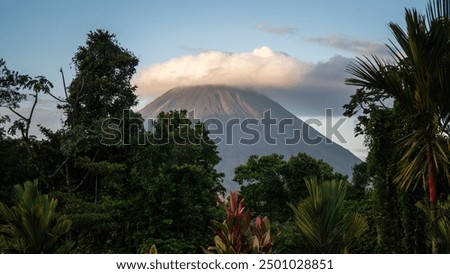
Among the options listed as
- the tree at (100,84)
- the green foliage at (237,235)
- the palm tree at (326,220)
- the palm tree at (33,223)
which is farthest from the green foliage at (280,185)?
the green foliage at (237,235)

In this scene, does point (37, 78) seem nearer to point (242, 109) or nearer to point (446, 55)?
point (446, 55)

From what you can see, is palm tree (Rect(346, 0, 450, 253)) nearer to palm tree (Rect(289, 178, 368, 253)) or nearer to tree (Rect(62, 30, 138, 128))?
palm tree (Rect(289, 178, 368, 253))

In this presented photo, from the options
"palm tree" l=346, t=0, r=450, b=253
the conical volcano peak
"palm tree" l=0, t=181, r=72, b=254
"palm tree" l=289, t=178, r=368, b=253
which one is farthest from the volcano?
"palm tree" l=289, t=178, r=368, b=253

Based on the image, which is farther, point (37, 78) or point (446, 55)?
point (37, 78)

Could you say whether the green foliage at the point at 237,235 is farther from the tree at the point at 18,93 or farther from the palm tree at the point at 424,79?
the tree at the point at 18,93
